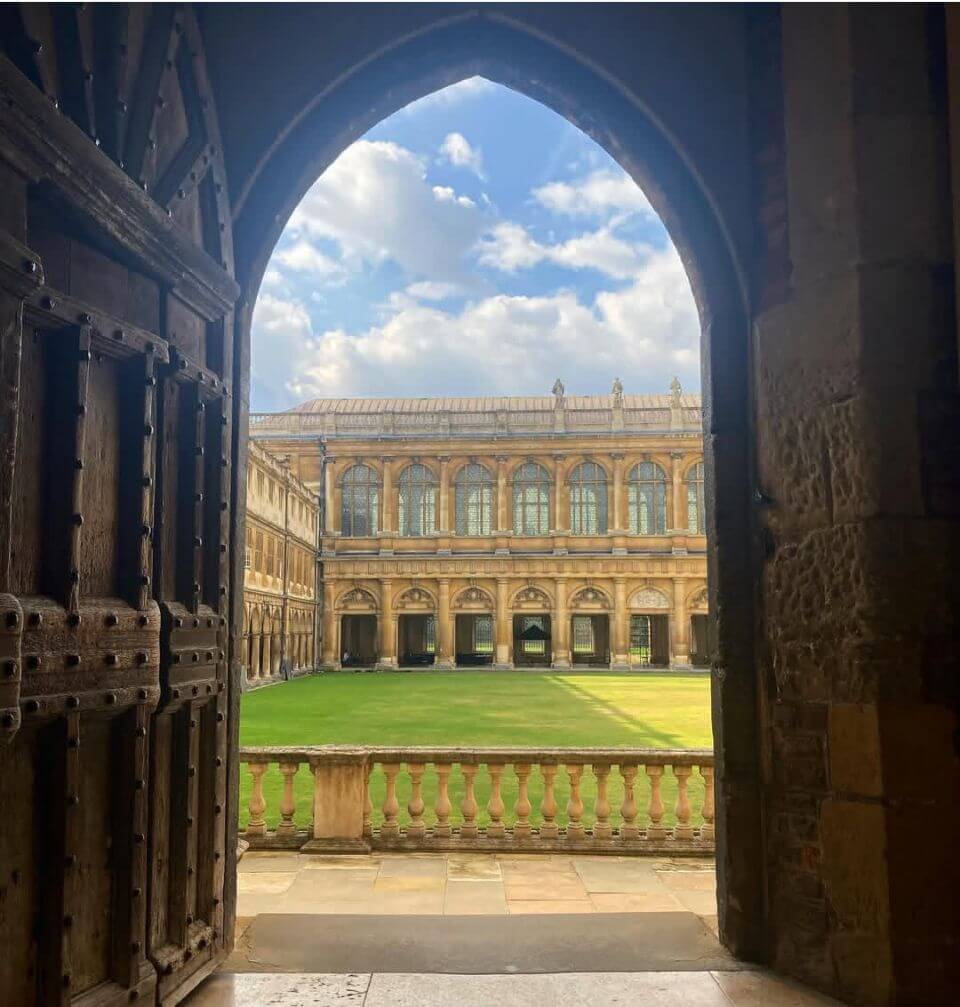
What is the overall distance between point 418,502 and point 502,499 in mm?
3673

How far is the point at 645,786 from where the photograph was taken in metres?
8.47

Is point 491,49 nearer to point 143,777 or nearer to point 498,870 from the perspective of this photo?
point 143,777

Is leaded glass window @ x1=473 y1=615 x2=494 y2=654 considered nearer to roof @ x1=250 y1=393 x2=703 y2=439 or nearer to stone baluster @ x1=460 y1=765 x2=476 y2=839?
roof @ x1=250 y1=393 x2=703 y2=439

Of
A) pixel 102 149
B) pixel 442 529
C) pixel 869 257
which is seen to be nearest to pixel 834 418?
pixel 869 257

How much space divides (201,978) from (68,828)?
974mm

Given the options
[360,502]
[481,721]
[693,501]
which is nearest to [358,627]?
[360,502]

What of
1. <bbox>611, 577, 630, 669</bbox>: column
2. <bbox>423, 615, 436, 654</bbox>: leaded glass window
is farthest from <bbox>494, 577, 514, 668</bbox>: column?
<bbox>423, 615, 436, 654</bbox>: leaded glass window

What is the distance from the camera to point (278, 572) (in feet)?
100

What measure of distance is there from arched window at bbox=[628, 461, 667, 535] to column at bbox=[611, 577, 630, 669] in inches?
102

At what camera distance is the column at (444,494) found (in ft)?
126

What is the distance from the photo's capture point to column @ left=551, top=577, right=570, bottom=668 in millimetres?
36188

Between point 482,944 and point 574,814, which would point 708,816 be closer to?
point 574,814

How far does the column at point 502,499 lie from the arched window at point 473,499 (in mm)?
380

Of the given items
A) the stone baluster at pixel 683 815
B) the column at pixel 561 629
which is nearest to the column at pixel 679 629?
the column at pixel 561 629
